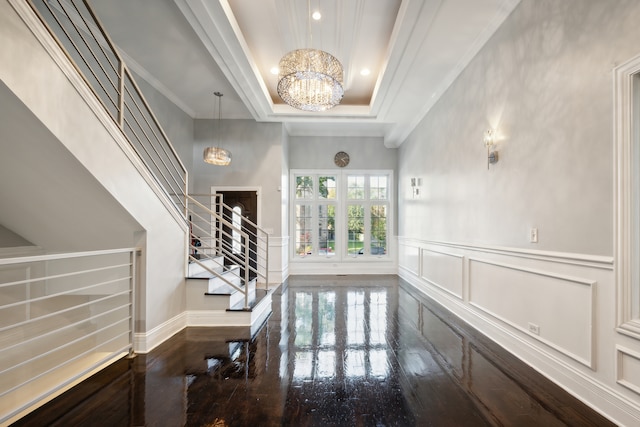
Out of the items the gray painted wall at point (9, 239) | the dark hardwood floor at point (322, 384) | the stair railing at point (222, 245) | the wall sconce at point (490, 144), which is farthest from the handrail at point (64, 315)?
the wall sconce at point (490, 144)

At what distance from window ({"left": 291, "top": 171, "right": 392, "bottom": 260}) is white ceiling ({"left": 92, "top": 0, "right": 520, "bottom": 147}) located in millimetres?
2219

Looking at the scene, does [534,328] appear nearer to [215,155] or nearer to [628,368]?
[628,368]

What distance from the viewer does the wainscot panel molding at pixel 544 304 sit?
220cm

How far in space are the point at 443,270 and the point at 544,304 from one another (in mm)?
2167

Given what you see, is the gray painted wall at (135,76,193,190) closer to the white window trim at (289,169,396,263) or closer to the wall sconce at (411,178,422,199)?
the white window trim at (289,169,396,263)

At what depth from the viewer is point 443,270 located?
4.77 metres

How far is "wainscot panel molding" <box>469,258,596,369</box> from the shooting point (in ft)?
7.23

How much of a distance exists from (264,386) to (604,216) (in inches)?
104

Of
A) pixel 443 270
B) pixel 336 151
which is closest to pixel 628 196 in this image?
pixel 443 270

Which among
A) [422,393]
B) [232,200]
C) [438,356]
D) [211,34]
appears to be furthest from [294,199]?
[422,393]

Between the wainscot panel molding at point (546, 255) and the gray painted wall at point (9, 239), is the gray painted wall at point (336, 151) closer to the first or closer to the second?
the wainscot panel molding at point (546, 255)

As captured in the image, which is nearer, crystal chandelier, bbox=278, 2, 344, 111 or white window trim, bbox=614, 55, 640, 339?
white window trim, bbox=614, 55, 640, 339

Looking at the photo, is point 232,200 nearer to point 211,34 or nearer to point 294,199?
point 294,199

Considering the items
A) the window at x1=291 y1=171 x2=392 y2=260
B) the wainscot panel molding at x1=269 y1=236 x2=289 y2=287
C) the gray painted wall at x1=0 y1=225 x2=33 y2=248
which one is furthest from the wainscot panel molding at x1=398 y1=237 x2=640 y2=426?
the gray painted wall at x1=0 y1=225 x2=33 y2=248
